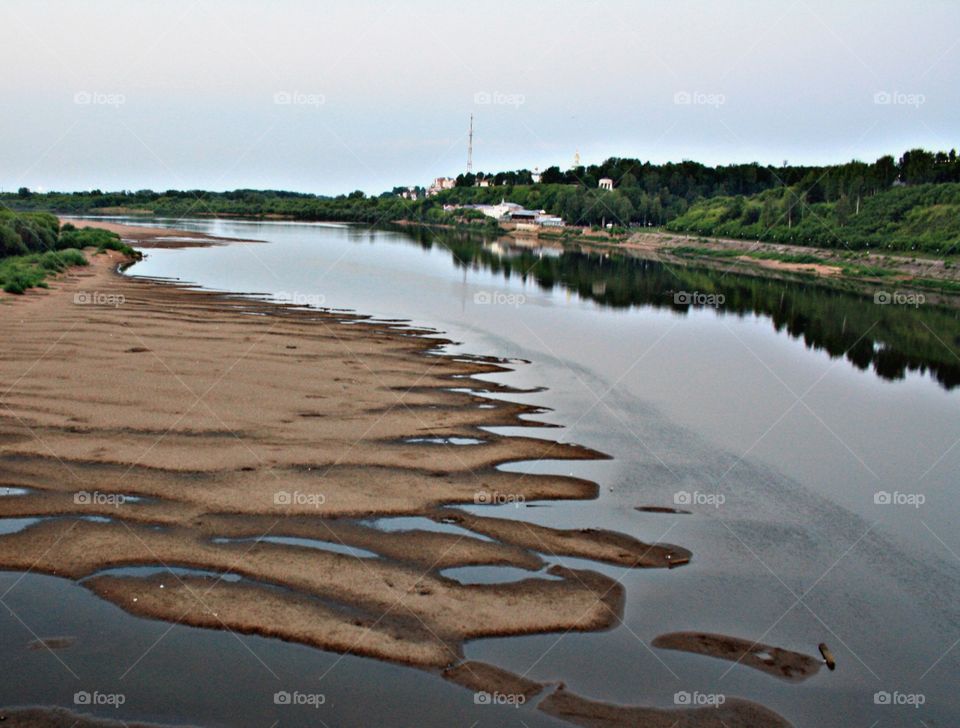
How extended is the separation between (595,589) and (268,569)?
4.69 meters

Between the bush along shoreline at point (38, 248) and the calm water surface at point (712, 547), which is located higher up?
the bush along shoreline at point (38, 248)

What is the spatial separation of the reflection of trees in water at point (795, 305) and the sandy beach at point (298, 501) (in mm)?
20053

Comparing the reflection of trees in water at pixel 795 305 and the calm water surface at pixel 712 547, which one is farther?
the reflection of trees in water at pixel 795 305

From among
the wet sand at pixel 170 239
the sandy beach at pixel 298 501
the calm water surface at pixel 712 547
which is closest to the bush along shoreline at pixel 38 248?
the wet sand at pixel 170 239

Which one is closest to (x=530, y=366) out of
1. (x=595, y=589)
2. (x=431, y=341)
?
(x=431, y=341)

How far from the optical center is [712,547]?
14.7 metres

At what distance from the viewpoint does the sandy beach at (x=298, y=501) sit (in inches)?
450

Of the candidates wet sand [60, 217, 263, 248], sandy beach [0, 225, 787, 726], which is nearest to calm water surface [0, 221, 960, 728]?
sandy beach [0, 225, 787, 726]

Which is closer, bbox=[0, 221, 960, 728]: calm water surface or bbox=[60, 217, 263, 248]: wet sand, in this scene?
bbox=[0, 221, 960, 728]: calm water surface

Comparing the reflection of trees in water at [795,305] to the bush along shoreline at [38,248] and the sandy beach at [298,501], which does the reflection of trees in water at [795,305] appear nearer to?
the sandy beach at [298,501]

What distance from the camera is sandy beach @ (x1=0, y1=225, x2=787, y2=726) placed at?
11438mm

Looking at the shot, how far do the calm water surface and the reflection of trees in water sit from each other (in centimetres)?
48

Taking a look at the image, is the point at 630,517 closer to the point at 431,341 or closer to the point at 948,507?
the point at 948,507

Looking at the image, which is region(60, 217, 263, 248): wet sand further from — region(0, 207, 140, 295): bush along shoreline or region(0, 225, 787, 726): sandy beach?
region(0, 225, 787, 726): sandy beach
